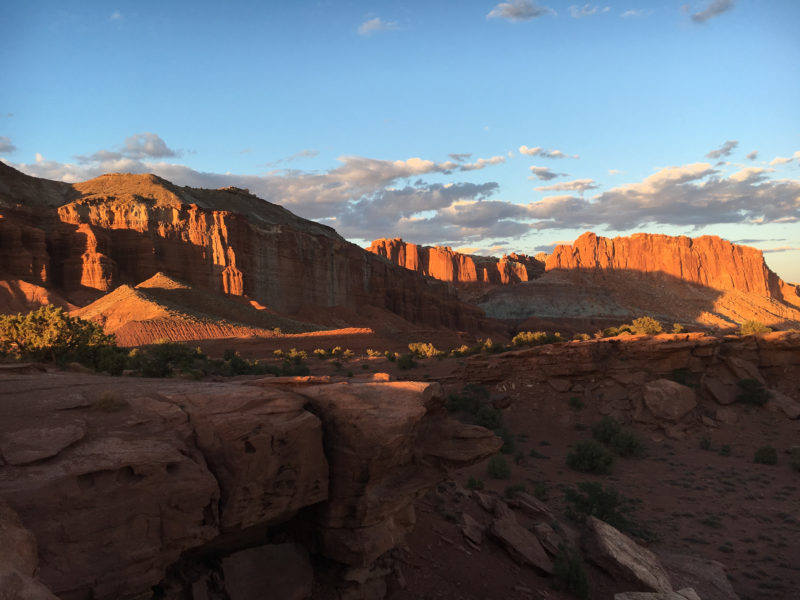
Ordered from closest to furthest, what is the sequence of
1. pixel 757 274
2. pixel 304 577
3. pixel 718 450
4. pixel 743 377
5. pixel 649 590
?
pixel 304 577 < pixel 649 590 < pixel 718 450 < pixel 743 377 < pixel 757 274

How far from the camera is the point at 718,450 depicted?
1617 centimetres

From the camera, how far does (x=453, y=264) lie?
452 ft

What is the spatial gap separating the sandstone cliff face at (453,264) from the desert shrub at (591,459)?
11681 cm

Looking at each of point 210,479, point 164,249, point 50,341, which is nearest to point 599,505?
point 210,479

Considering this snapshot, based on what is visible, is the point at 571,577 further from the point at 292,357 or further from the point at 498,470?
the point at 292,357

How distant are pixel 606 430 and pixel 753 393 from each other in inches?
258

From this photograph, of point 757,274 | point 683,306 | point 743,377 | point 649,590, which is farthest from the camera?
point 757,274

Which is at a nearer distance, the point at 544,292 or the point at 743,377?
the point at 743,377

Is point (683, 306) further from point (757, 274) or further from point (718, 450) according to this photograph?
point (718, 450)

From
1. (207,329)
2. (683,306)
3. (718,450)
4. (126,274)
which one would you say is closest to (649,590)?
(718,450)

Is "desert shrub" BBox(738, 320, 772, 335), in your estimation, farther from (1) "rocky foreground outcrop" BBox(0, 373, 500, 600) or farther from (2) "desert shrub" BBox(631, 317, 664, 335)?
(1) "rocky foreground outcrop" BBox(0, 373, 500, 600)

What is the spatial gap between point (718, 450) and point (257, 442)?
16334 mm

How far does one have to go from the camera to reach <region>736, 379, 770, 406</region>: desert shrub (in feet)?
60.1

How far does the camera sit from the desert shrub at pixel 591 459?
14422mm
